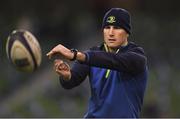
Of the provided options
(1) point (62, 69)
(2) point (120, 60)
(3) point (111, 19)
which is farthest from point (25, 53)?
(2) point (120, 60)

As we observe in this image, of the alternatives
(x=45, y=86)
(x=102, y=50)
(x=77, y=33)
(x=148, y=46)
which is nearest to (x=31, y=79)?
(x=45, y=86)

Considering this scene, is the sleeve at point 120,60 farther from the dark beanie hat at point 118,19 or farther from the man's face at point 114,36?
the dark beanie hat at point 118,19

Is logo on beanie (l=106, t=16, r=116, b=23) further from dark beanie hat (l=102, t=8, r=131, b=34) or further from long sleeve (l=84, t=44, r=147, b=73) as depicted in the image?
long sleeve (l=84, t=44, r=147, b=73)

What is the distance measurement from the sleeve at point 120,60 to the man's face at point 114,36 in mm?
131

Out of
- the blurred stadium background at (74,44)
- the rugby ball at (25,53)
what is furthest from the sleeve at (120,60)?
the blurred stadium background at (74,44)

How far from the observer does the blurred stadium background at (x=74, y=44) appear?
41.5ft

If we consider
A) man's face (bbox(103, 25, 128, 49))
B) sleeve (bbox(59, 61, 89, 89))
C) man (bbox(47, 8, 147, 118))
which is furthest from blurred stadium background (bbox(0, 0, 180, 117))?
man's face (bbox(103, 25, 128, 49))

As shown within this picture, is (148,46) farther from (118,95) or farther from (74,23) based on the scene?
(118,95)

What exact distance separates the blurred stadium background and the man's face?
6.77 metres

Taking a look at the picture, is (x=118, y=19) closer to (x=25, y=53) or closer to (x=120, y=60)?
(x=120, y=60)

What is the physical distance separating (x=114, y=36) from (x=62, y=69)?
548 mm

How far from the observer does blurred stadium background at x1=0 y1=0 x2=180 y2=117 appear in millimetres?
12641

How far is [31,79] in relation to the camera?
13969mm

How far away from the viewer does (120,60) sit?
5.36m
